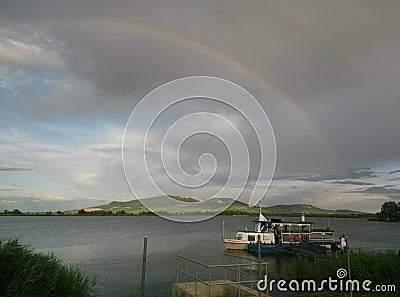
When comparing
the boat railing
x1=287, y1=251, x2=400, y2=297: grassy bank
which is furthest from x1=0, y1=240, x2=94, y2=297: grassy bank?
x1=287, y1=251, x2=400, y2=297: grassy bank

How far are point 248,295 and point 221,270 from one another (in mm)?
16667

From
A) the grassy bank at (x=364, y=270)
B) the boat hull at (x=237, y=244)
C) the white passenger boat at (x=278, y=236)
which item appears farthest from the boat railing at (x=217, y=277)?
the boat hull at (x=237, y=244)

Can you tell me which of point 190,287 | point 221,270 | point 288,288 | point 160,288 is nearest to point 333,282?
point 288,288

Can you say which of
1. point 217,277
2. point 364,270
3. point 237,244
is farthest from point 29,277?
point 237,244

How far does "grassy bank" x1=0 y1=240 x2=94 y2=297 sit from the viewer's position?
31.4 feet

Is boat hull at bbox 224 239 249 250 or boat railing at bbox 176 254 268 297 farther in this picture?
boat hull at bbox 224 239 249 250

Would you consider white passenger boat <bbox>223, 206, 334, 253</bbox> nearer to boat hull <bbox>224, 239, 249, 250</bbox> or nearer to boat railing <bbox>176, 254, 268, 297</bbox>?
boat hull <bbox>224, 239, 249, 250</bbox>

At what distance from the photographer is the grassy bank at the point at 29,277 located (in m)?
9.57

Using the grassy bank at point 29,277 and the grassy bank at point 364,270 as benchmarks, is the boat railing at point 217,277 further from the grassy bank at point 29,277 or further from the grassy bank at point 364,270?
the grassy bank at point 29,277

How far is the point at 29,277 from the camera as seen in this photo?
32.3 feet

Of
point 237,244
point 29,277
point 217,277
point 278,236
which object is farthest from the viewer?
point 237,244

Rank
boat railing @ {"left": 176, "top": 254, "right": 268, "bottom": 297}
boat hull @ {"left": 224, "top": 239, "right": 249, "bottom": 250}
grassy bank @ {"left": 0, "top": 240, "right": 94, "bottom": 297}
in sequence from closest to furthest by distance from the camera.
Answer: grassy bank @ {"left": 0, "top": 240, "right": 94, "bottom": 297} → boat railing @ {"left": 176, "top": 254, "right": 268, "bottom": 297} → boat hull @ {"left": 224, "top": 239, "right": 249, "bottom": 250}

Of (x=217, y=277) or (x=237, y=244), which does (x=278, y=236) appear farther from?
(x=217, y=277)

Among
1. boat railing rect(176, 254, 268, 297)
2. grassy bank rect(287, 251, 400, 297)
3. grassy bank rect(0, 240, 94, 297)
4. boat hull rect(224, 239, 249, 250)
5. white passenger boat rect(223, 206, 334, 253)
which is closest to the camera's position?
grassy bank rect(0, 240, 94, 297)
